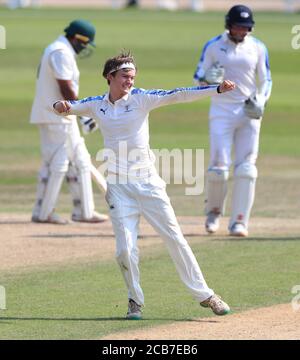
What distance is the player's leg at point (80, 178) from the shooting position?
14.0 m

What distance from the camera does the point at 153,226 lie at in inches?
367

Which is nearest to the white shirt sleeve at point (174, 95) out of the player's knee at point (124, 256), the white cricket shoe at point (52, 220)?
the player's knee at point (124, 256)

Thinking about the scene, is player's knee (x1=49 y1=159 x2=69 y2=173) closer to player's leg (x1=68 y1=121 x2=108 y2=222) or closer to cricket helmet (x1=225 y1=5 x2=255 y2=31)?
player's leg (x1=68 y1=121 x2=108 y2=222)

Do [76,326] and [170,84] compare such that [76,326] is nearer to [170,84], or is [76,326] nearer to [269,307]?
[269,307]

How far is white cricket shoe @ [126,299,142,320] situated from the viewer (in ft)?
30.2

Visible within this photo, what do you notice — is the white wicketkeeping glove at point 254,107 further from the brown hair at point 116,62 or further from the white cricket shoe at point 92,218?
the brown hair at point 116,62

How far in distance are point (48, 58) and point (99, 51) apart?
19295mm

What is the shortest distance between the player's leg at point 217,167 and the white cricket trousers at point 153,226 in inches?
154

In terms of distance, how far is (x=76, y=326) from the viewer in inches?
352

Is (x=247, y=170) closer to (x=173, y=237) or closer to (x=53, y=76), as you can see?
(x=53, y=76)

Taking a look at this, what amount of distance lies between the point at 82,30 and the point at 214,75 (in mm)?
1732

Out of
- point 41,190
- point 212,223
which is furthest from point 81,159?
point 212,223

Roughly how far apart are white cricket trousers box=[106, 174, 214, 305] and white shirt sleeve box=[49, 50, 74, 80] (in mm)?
4505

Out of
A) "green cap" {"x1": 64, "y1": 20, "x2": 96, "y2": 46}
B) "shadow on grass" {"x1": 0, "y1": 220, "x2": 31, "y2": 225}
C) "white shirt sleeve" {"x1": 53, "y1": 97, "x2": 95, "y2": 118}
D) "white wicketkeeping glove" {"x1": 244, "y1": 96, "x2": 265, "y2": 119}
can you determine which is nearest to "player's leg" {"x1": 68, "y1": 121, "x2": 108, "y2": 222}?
"shadow on grass" {"x1": 0, "y1": 220, "x2": 31, "y2": 225}
